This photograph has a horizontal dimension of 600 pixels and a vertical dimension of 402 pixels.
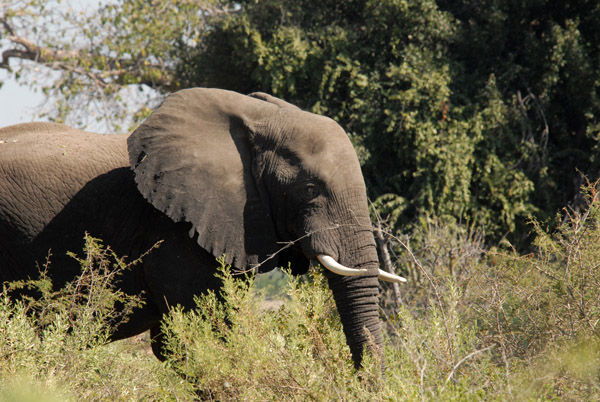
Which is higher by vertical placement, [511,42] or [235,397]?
[511,42]

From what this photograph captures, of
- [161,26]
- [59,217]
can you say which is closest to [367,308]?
[59,217]

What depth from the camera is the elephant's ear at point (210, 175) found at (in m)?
5.10

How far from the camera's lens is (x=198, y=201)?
5.12 m

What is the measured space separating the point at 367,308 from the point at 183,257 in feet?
4.25

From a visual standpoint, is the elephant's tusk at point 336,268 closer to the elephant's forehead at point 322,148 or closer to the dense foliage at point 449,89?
the elephant's forehead at point 322,148

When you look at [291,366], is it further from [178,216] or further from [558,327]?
[558,327]

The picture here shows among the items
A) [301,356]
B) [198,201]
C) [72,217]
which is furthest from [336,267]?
[72,217]

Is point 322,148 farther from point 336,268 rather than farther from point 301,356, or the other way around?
point 301,356

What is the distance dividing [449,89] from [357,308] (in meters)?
5.83

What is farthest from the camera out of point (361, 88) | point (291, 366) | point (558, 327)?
point (361, 88)

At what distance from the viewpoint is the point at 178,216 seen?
199 inches

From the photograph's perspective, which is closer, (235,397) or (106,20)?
(235,397)

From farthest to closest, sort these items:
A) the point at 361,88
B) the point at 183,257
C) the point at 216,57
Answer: the point at 216,57, the point at 361,88, the point at 183,257

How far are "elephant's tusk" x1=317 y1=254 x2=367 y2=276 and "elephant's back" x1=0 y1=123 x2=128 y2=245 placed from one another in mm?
1717
